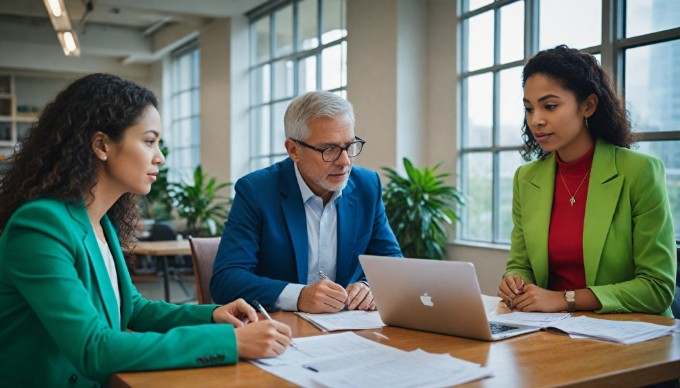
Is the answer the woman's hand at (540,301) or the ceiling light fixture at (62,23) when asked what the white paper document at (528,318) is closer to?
the woman's hand at (540,301)

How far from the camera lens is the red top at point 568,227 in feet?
7.48

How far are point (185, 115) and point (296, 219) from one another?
407 inches

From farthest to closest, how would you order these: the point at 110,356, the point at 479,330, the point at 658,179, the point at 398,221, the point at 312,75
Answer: the point at 312,75 < the point at 398,221 < the point at 658,179 < the point at 479,330 < the point at 110,356

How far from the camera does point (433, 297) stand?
175 cm

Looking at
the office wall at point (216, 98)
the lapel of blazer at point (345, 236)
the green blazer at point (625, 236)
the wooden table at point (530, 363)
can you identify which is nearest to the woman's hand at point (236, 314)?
the wooden table at point (530, 363)

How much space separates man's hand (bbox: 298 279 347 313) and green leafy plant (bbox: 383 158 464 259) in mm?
3547

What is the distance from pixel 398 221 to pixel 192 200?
355cm

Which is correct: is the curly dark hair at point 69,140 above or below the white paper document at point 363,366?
above

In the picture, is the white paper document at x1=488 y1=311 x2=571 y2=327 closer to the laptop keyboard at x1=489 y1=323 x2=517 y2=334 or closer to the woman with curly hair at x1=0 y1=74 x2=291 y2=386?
the laptop keyboard at x1=489 y1=323 x2=517 y2=334

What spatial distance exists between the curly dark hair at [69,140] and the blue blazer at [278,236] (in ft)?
2.39

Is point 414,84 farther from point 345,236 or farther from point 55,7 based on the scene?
point 345,236

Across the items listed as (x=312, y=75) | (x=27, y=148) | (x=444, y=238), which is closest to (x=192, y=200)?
(x=312, y=75)

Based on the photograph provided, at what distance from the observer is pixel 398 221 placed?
5.68 m

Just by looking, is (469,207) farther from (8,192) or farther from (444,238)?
(8,192)
